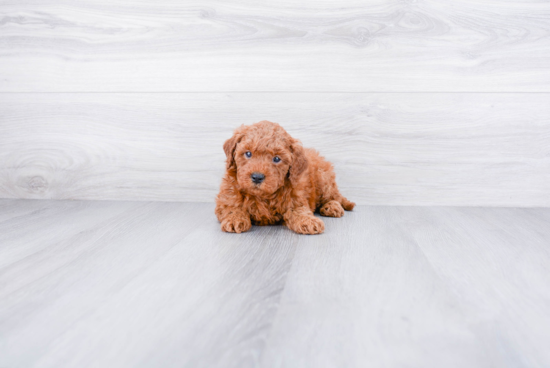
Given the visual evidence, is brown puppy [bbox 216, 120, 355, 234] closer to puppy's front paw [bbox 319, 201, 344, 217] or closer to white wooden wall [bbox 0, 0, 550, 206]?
puppy's front paw [bbox 319, 201, 344, 217]

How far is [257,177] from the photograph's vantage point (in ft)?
5.08

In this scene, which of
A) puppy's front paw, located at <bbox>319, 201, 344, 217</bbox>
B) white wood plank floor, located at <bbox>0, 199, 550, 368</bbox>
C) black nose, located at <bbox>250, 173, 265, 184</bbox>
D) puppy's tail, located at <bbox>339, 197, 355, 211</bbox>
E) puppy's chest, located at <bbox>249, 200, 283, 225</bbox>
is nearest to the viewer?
white wood plank floor, located at <bbox>0, 199, 550, 368</bbox>

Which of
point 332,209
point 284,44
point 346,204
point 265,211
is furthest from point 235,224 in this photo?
point 284,44

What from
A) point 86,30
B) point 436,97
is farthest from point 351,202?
point 86,30

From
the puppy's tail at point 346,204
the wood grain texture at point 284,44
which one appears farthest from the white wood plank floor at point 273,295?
the wood grain texture at point 284,44

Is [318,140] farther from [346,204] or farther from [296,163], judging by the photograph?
[296,163]

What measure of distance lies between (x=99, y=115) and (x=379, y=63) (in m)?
1.56

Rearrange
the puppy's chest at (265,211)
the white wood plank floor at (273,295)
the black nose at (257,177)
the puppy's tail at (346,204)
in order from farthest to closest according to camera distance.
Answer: the puppy's tail at (346,204) → the puppy's chest at (265,211) → the black nose at (257,177) → the white wood plank floor at (273,295)

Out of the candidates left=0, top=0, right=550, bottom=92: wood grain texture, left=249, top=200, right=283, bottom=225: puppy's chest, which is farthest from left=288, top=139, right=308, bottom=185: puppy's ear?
left=0, top=0, right=550, bottom=92: wood grain texture

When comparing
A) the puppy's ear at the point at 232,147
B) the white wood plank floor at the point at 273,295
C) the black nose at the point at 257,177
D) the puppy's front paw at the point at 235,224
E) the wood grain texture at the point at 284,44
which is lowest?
the puppy's front paw at the point at 235,224

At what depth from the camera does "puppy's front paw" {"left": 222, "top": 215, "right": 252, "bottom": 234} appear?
63.2 inches

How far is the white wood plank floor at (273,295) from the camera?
76 cm

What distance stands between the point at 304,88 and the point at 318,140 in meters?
0.29

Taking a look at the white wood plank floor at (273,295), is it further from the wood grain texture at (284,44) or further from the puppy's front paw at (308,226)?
the wood grain texture at (284,44)
